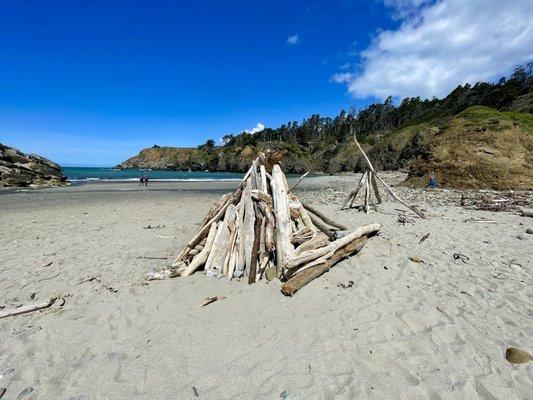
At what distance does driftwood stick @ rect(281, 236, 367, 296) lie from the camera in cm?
555

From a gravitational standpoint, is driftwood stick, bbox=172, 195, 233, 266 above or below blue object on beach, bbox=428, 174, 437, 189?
above

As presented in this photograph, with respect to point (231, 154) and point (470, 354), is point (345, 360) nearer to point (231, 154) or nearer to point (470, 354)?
point (470, 354)

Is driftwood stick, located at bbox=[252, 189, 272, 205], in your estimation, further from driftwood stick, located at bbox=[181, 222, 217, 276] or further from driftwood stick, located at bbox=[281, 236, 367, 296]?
driftwood stick, located at bbox=[281, 236, 367, 296]

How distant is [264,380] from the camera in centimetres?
366

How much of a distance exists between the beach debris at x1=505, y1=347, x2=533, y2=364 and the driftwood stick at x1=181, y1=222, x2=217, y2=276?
18.1ft

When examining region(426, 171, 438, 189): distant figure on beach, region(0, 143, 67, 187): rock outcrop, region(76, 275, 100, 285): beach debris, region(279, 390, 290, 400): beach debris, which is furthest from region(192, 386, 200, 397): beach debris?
region(0, 143, 67, 187): rock outcrop

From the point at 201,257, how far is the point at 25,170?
48.4 metres

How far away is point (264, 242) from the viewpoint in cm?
677

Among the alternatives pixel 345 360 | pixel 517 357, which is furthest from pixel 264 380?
pixel 517 357

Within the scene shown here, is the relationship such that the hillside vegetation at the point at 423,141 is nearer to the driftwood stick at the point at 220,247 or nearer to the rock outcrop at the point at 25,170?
the driftwood stick at the point at 220,247

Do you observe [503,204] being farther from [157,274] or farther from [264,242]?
[157,274]

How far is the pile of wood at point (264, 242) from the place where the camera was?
6.14 meters

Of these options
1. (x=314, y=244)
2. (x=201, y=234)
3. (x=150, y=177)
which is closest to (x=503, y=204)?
(x=314, y=244)

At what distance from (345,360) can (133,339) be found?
3109 millimetres
